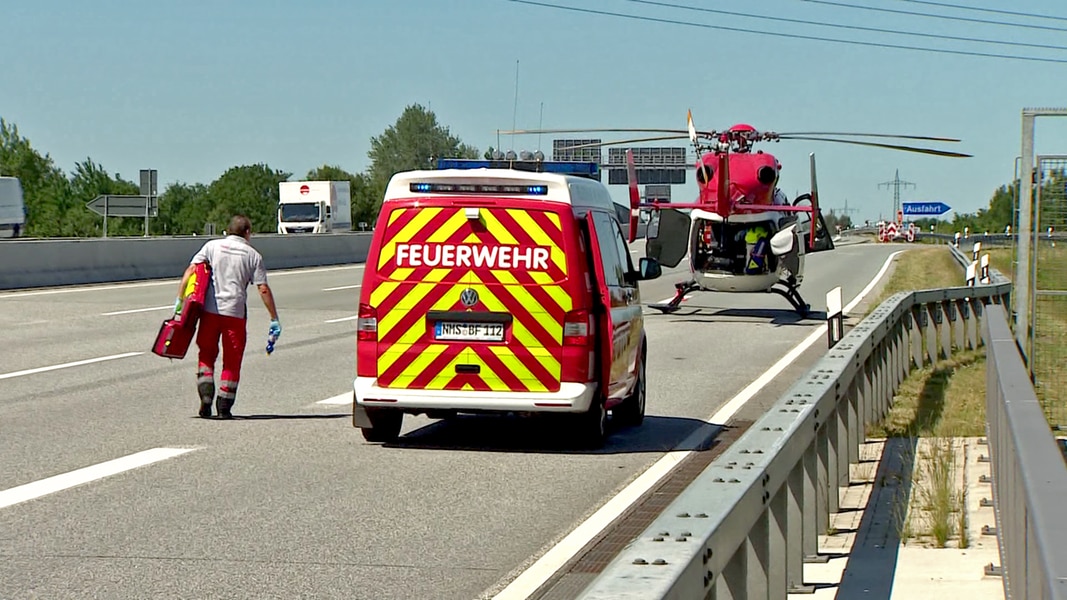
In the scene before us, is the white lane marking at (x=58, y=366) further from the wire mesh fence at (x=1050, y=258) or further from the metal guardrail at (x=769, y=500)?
the wire mesh fence at (x=1050, y=258)

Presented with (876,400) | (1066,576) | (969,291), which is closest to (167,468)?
(876,400)

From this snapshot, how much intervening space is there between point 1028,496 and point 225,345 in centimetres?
970

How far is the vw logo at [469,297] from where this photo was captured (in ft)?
37.9

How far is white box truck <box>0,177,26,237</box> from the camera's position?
2458 inches

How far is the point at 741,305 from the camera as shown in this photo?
3192 cm

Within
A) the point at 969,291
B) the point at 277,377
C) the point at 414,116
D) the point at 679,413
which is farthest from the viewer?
the point at 414,116

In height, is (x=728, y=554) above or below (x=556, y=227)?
below

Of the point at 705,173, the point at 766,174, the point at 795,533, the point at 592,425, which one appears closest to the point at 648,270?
the point at 592,425

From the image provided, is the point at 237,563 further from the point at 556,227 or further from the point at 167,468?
the point at 556,227

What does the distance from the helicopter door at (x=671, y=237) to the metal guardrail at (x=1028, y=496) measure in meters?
19.6

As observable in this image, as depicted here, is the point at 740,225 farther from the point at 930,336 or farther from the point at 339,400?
the point at 339,400

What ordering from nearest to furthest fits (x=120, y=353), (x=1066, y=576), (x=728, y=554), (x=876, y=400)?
(x=1066, y=576)
(x=728, y=554)
(x=876, y=400)
(x=120, y=353)

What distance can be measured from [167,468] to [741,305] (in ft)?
73.2

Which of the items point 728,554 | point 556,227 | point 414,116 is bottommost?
point 728,554
